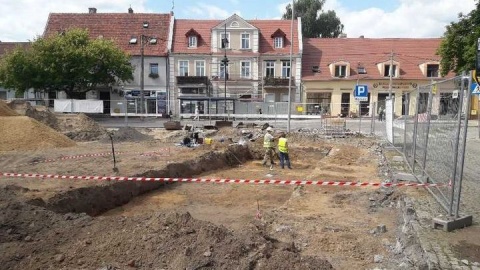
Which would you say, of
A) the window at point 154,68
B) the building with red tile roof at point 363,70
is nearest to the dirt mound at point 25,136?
the window at point 154,68

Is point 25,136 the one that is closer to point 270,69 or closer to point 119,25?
point 270,69

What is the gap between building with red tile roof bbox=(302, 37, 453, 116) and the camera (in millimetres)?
45406

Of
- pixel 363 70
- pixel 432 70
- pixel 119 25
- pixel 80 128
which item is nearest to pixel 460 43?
pixel 432 70

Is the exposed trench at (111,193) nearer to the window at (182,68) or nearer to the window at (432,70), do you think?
the window at (182,68)

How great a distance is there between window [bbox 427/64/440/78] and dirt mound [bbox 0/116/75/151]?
124 ft

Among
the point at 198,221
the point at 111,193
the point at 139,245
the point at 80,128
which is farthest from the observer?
the point at 80,128

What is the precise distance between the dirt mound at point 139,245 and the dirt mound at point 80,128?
19867mm

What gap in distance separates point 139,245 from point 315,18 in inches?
2580

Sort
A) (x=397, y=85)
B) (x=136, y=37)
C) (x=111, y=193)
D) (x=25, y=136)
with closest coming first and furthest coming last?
(x=111, y=193) → (x=25, y=136) → (x=397, y=85) → (x=136, y=37)

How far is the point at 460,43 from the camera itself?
3275cm

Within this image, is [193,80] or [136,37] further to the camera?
[136,37]

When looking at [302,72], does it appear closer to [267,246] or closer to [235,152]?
[235,152]

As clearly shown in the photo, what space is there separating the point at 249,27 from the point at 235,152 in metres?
29.7

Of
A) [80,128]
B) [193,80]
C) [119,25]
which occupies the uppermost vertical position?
[119,25]
